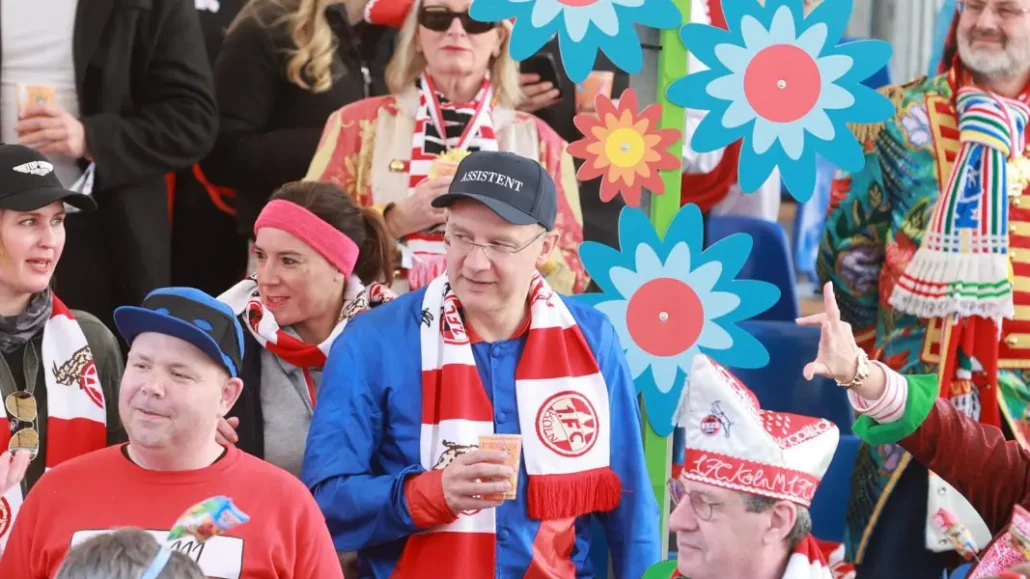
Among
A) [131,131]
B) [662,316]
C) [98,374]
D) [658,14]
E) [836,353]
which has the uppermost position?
[658,14]

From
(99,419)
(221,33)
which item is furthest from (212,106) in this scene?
(99,419)

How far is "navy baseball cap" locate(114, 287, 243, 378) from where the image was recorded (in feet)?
10.2

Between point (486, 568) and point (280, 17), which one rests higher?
point (280, 17)

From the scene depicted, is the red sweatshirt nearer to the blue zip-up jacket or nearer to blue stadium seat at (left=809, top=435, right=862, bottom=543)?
the blue zip-up jacket

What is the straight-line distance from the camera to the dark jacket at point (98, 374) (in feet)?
11.8

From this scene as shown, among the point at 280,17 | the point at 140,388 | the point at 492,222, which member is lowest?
the point at 140,388

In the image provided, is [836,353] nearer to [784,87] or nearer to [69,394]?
[784,87]

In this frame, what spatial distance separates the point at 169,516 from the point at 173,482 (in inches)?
2.9

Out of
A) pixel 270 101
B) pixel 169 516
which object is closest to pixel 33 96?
pixel 270 101

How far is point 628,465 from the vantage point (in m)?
3.75

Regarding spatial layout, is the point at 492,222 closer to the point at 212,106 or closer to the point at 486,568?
the point at 486,568

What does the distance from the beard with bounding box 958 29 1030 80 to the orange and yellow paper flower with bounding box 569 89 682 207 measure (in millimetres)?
1048

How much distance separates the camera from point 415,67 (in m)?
4.59

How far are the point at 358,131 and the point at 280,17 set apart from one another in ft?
2.02
